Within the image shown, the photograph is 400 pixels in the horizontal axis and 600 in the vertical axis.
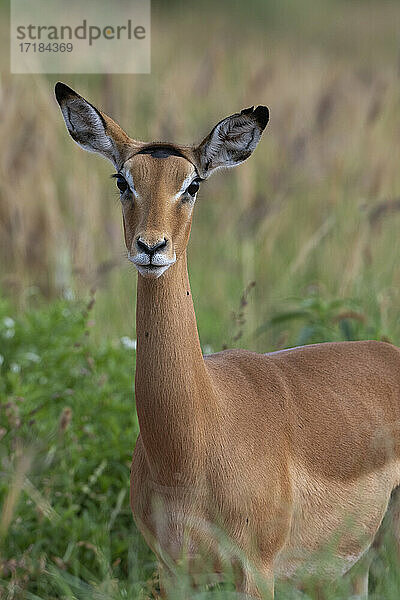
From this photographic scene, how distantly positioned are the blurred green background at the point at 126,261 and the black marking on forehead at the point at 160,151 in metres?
1.01

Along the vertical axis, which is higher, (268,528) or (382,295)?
(382,295)

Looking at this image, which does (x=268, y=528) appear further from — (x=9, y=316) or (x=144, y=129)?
(x=144, y=129)

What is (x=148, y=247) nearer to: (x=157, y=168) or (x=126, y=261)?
(x=157, y=168)

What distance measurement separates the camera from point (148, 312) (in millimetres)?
2588

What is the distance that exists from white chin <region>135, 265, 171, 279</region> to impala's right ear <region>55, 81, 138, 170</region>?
468mm

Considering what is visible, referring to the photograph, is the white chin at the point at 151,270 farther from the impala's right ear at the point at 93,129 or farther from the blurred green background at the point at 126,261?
the blurred green background at the point at 126,261

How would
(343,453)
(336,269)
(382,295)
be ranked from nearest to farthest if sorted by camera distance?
(343,453)
(382,295)
(336,269)

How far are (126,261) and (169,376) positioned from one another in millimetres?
2057

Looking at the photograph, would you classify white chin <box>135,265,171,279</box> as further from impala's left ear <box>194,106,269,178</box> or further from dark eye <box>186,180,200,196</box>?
impala's left ear <box>194,106,269,178</box>

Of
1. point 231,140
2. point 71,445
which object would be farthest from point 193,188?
point 71,445

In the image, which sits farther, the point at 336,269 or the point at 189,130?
the point at 189,130

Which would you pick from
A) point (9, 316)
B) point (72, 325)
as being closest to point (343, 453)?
point (72, 325)

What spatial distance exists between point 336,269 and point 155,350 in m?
3.57

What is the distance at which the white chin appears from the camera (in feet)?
7.79
